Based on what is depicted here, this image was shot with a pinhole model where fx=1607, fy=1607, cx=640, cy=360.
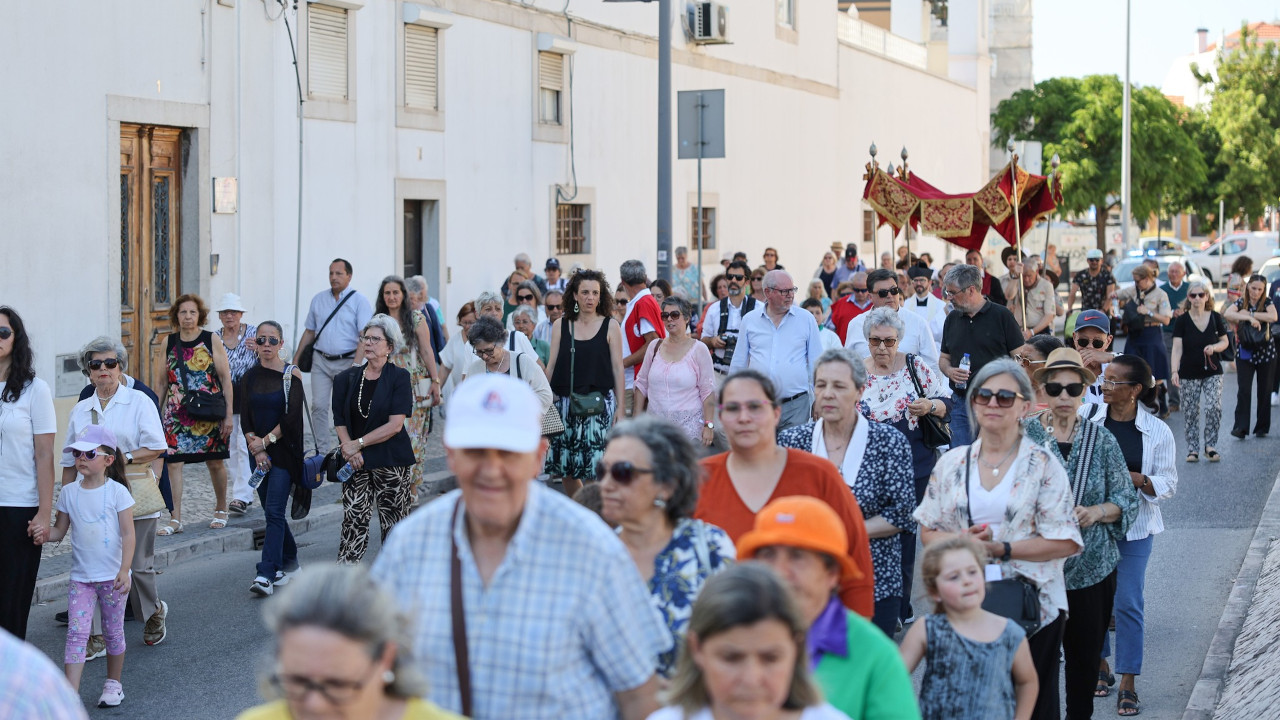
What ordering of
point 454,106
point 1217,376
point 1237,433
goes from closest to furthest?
point 1217,376 < point 1237,433 < point 454,106

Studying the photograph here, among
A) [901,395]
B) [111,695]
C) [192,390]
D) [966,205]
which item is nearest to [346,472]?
[111,695]

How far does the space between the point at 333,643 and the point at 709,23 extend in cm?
2397

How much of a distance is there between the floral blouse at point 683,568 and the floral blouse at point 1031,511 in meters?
1.71

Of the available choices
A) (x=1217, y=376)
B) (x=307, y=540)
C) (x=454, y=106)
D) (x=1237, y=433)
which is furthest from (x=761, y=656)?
(x=454, y=106)

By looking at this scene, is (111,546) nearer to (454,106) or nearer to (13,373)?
(13,373)

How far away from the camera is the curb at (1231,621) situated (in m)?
7.34

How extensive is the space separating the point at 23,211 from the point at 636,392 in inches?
236

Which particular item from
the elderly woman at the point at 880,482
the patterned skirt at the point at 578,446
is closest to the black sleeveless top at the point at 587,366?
the patterned skirt at the point at 578,446

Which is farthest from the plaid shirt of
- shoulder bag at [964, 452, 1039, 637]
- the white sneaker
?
the white sneaker

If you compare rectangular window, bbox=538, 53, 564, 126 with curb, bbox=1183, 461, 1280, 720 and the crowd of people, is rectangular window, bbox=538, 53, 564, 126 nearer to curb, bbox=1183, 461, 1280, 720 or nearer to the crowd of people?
the crowd of people

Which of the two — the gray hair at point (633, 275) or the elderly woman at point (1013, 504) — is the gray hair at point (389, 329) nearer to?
the gray hair at point (633, 275)

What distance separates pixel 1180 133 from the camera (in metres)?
53.1

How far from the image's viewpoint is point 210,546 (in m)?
11.2

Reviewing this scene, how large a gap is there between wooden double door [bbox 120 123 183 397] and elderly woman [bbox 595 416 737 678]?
11527mm
